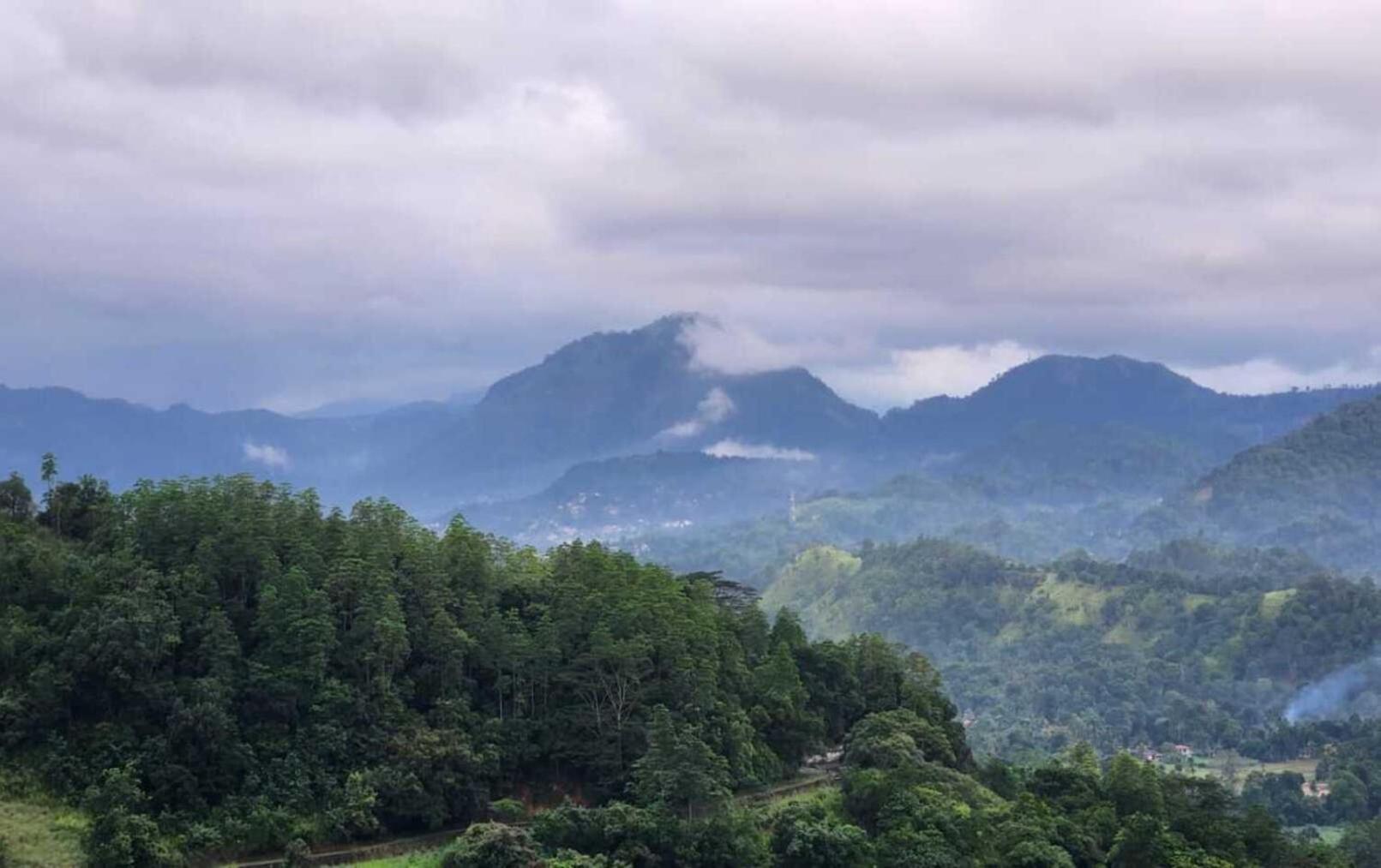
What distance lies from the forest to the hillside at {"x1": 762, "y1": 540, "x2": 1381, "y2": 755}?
5543 centimetres

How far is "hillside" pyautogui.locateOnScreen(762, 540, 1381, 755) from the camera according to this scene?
11219cm

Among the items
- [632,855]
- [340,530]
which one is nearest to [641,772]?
[632,855]

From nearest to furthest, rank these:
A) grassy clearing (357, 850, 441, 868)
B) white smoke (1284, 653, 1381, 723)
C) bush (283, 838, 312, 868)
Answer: bush (283, 838, 312, 868), grassy clearing (357, 850, 441, 868), white smoke (1284, 653, 1381, 723)

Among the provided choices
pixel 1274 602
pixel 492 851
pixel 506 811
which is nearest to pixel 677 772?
pixel 506 811

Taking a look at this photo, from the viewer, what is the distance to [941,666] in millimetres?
142625

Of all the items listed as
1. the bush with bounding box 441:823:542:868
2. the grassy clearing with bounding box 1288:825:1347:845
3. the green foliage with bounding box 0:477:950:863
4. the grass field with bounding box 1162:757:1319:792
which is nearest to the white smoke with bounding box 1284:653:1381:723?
the grass field with bounding box 1162:757:1319:792

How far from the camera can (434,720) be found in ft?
122

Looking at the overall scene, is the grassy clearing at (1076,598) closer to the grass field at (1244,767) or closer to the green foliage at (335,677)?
the grass field at (1244,767)

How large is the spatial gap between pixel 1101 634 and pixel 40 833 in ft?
405

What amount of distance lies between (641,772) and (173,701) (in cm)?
1181

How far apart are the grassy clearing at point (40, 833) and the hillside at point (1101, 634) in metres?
72.4

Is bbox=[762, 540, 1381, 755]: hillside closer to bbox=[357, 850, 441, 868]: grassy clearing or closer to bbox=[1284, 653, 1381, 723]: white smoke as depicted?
bbox=[1284, 653, 1381, 723]: white smoke

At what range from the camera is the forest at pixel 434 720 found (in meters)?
33.5

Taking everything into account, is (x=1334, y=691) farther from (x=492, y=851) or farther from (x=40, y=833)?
(x=40, y=833)
